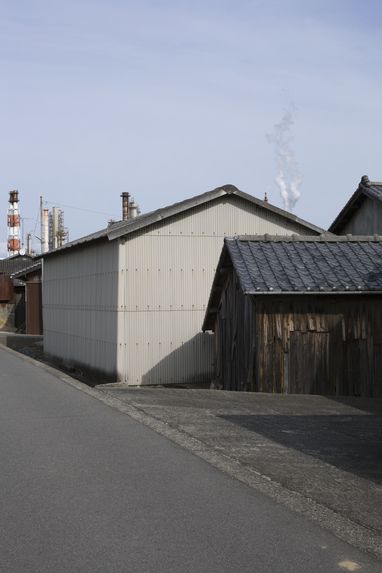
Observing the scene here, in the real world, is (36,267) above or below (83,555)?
above

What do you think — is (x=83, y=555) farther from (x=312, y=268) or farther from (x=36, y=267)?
(x=36, y=267)

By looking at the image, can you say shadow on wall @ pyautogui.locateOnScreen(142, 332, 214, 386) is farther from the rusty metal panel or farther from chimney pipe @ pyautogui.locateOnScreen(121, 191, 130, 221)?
the rusty metal panel

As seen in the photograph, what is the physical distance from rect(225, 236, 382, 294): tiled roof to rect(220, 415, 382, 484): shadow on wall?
3.83m

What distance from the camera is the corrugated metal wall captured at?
21.8m

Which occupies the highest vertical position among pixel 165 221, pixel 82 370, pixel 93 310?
pixel 165 221

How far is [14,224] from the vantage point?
6981cm

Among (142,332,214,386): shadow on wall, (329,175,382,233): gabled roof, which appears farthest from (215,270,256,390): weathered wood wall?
(329,175,382,233): gabled roof

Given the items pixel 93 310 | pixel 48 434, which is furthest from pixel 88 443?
pixel 93 310

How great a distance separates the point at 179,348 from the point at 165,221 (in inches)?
139

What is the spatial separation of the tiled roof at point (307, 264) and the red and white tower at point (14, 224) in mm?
55124

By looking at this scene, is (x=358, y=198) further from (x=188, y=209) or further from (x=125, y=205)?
(x=125, y=205)

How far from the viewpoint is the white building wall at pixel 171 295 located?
21.2m

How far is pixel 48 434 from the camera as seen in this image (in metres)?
10.1

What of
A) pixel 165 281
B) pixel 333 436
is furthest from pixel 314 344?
pixel 165 281
